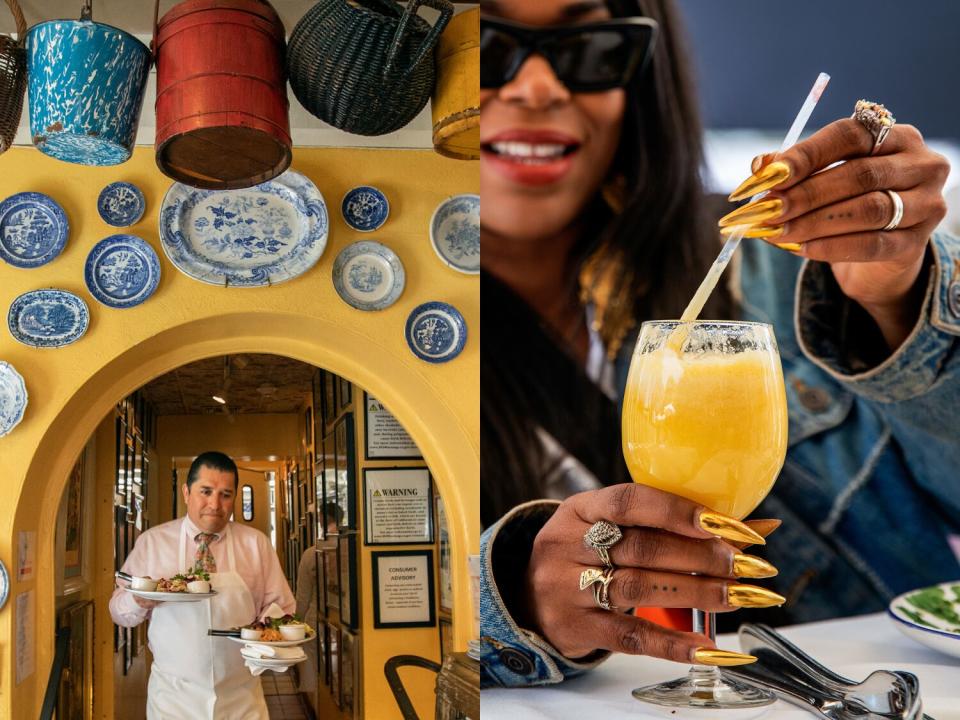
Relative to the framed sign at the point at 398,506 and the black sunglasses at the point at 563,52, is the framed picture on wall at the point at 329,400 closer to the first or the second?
the framed sign at the point at 398,506

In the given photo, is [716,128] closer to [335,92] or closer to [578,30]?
[578,30]

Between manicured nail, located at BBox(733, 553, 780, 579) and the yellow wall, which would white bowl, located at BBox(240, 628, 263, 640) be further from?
manicured nail, located at BBox(733, 553, 780, 579)

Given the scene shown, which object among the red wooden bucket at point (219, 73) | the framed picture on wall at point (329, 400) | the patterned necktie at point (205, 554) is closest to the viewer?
the red wooden bucket at point (219, 73)

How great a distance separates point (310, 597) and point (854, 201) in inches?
219

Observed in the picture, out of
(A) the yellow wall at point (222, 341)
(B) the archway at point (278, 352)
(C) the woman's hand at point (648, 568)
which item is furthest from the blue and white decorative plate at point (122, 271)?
(C) the woman's hand at point (648, 568)

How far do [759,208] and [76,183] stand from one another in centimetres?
273

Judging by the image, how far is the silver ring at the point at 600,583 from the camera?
0.88 m

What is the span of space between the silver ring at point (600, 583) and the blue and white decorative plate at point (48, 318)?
2.56 m

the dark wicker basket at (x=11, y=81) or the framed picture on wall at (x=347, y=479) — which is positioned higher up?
the dark wicker basket at (x=11, y=81)

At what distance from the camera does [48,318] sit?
2.97m

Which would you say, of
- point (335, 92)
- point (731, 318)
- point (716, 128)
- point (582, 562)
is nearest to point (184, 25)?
point (335, 92)

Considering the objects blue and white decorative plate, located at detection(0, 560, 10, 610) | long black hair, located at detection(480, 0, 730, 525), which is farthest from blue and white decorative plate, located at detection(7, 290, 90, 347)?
long black hair, located at detection(480, 0, 730, 525)

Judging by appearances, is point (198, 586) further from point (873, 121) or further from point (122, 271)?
point (873, 121)

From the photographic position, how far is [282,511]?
662cm
